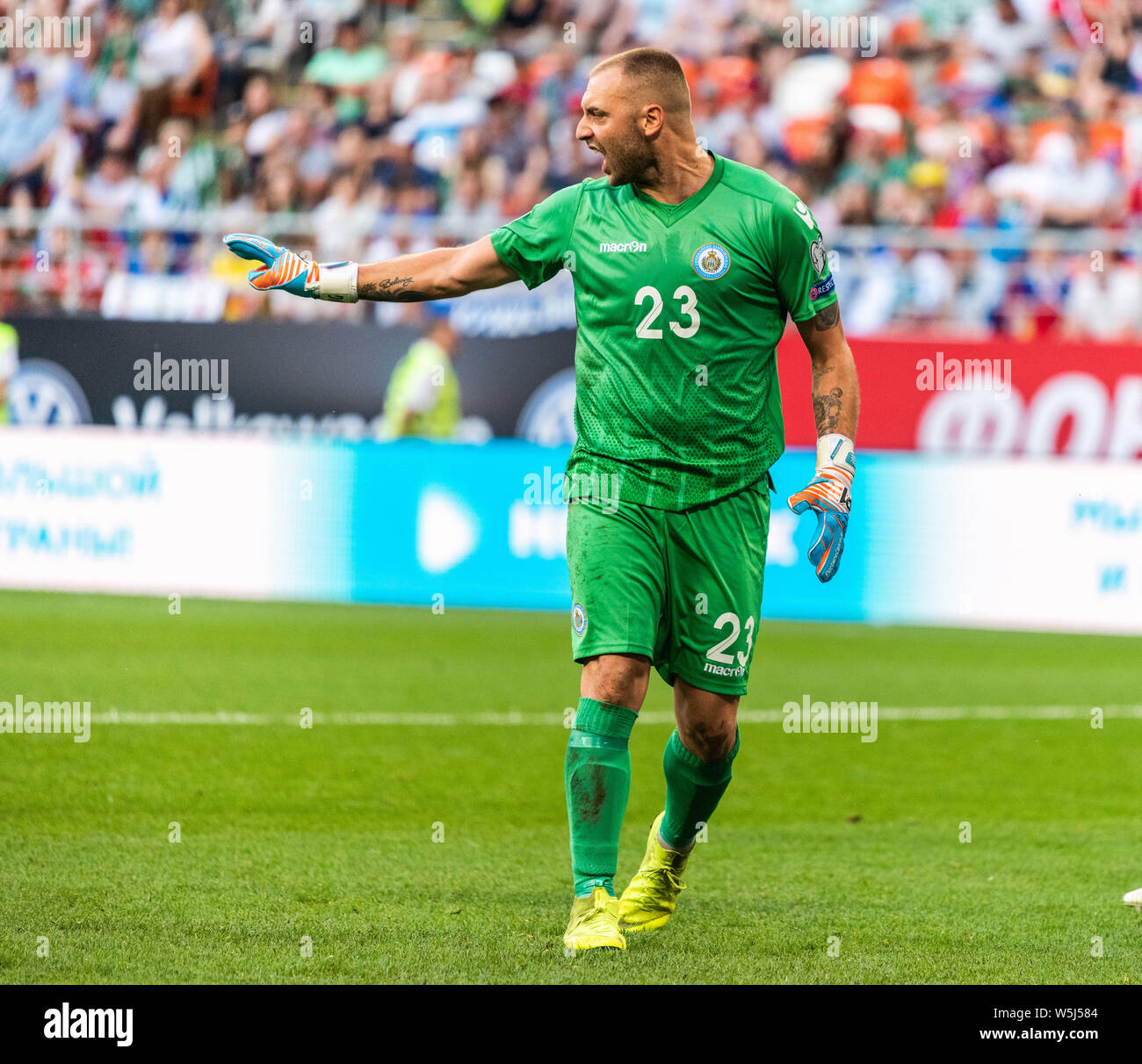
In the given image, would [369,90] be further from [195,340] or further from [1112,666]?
[1112,666]

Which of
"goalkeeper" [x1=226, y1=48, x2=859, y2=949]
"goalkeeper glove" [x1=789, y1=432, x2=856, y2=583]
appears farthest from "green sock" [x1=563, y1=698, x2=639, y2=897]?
"goalkeeper glove" [x1=789, y1=432, x2=856, y2=583]

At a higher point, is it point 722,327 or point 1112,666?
point 722,327

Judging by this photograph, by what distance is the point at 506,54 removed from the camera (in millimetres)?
17750

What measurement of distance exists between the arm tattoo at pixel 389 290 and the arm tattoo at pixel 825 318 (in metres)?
1.12

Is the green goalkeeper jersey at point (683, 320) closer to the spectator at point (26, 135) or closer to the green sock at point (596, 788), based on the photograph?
the green sock at point (596, 788)

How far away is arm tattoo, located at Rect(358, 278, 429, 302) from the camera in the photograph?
5.09 metres

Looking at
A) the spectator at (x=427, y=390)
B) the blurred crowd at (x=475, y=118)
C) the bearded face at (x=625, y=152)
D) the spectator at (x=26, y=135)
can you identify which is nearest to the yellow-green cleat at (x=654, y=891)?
the bearded face at (x=625, y=152)

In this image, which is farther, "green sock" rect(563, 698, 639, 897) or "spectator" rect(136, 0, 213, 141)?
"spectator" rect(136, 0, 213, 141)

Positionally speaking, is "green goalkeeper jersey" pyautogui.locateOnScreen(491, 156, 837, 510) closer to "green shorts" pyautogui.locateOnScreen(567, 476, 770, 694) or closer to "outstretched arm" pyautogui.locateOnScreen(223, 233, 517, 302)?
"green shorts" pyautogui.locateOnScreen(567, 476, 770, 694)

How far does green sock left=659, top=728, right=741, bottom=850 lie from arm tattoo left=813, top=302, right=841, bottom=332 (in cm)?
123

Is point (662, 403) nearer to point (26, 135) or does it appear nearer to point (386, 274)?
point (386, 274)

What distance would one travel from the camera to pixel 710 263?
4.81 m

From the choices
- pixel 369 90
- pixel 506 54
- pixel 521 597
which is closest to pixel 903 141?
pixel 506 54

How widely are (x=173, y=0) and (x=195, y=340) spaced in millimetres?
6074
